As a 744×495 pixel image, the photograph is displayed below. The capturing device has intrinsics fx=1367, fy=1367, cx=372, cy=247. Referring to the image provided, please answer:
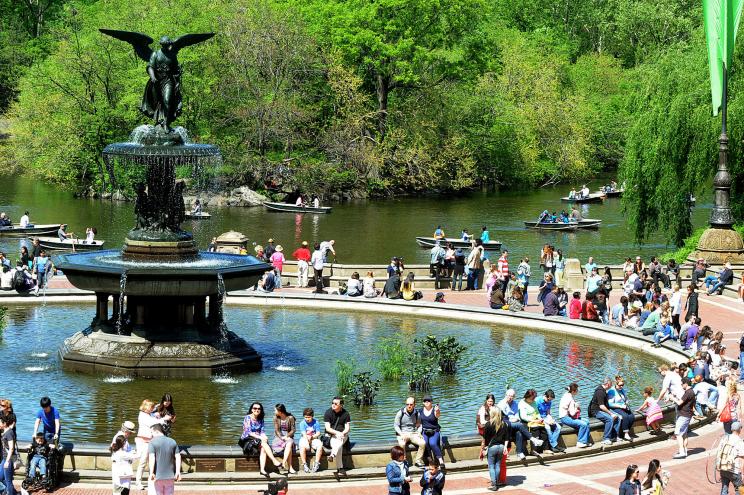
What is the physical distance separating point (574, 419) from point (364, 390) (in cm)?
462

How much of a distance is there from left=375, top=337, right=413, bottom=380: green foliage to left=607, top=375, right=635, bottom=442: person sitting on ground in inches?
223

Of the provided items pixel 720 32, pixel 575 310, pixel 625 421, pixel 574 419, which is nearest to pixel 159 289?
pixel 574 419

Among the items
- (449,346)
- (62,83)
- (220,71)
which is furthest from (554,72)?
A: (449,346)

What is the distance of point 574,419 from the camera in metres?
24.2

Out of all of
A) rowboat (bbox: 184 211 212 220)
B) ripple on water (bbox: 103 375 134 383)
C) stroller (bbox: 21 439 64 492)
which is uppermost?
rowboat (bbox: 184 211 212 220)

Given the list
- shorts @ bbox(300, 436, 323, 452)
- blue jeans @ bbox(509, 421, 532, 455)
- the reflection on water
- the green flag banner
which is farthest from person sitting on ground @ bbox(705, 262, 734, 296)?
shorts @ bbox(300, 436, 323, 452)

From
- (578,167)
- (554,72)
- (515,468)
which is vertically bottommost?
(515,468)

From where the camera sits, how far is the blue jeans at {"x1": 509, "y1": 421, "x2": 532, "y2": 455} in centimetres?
2325

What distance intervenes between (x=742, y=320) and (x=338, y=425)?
19779mm

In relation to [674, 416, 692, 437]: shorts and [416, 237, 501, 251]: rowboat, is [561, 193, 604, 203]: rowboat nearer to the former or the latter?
[416, 237, 501, 251]: rowboat

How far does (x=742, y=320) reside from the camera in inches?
1524

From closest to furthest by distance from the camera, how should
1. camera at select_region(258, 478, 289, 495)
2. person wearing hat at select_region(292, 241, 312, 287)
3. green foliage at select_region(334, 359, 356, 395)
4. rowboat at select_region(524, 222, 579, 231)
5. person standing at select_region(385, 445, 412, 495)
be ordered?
camera at select_region(258, 478, 289, 495) < person standing at select_region(385, 445, 412, 495) < green foliage at select_region(334, 359, 356, 395) < person wearing hat at select_region(292, 241, 312, 287) < rowboat at select_region(524, 222, 579, 231)

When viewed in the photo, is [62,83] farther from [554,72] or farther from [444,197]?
[554,72]

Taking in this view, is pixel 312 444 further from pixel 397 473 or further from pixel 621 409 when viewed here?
pixel 621 409
